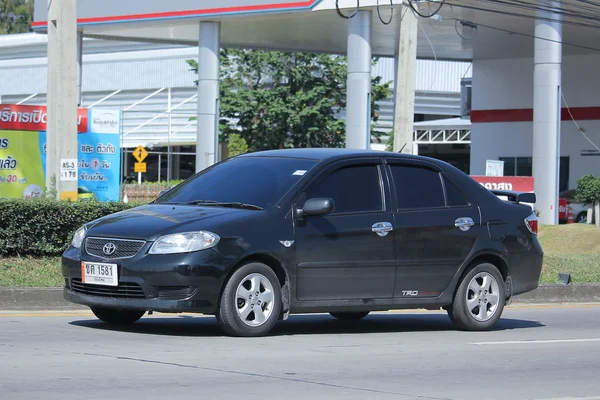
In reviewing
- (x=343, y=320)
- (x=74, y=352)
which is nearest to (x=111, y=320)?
(x=74, y=352)

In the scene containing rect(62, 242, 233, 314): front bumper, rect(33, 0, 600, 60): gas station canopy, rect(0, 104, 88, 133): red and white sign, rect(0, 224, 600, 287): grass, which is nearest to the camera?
rect(62, 242, 233, 314): front bumper

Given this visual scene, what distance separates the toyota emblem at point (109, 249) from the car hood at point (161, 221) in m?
0.08

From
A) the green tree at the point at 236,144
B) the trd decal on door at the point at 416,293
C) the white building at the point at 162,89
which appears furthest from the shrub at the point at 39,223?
the white building at the point at 162,89

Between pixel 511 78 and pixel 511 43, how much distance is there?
15.7ft

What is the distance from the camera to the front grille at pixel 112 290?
30.1 ft

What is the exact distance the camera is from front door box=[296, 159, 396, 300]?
32.0 feet

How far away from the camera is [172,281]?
9.03 metres

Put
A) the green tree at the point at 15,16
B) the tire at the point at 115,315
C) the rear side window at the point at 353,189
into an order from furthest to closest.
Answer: the green tree at the point at 15,16 < the tire at the point at 115,315 < the rear side window at the point at 353,189

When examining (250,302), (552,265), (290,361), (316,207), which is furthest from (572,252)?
(290,361)

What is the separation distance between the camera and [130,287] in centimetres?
918

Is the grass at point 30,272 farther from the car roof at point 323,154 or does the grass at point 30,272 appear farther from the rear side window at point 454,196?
the rear side window at point 454,196

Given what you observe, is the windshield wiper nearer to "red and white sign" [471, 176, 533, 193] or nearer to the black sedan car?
the black sedan car

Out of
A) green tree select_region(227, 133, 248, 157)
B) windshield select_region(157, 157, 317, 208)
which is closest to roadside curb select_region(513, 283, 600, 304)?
windshield select_region(157, 157, 317, 208)

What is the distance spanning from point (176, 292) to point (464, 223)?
3264 millimetres
